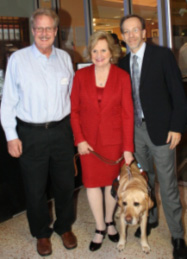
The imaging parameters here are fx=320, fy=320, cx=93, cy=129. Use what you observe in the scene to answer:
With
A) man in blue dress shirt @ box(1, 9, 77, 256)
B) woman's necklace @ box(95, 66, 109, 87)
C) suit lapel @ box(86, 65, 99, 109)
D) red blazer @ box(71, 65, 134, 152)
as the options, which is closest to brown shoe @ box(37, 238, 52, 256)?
man in blue dress shirt @ box(1, 9, 77, 256)

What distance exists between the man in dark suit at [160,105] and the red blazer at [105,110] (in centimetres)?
10

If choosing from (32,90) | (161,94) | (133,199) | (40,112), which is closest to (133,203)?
(133,199)

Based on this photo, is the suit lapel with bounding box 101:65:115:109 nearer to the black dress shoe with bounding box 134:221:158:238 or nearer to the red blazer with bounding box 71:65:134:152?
the red blazer with bounding box 71:65:134:152

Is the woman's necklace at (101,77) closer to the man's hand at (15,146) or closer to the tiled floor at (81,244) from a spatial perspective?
the man's hand at (15,146)

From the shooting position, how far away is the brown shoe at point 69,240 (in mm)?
2521

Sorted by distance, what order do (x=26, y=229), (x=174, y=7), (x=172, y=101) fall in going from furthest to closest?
(x=174, y=7), (x=26, y=229), (x=172, y=101)

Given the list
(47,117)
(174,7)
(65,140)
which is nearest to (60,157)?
(65,140)

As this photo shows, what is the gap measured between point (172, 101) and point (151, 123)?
0.20 m

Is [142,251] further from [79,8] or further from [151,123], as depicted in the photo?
[79,8]

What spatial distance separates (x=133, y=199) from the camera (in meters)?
2.14

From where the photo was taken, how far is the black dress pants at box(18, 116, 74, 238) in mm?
2273

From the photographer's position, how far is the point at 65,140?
237 centimetres

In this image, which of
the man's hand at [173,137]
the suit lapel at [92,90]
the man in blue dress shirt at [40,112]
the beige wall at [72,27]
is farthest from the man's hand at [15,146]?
the beige wall at [72,27]

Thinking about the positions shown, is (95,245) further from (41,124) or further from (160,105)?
(160,105)
